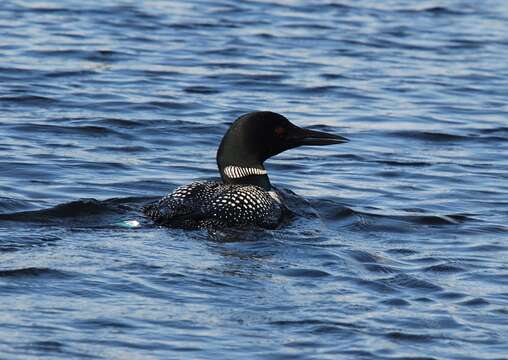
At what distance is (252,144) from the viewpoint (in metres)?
8.80

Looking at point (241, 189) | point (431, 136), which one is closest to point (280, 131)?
point (241, 189)

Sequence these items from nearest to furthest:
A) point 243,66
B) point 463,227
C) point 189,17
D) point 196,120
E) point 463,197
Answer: point 463,227, point 463,197, point 196,120, point 243,66, point 189,17

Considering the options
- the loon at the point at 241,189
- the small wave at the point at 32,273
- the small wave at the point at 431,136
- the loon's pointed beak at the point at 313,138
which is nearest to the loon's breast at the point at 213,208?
the loon at the point at 241,189

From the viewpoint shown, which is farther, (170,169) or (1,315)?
(170,169)

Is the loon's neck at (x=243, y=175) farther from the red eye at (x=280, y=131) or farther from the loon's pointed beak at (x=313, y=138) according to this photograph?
the loon's pointed beak at (x=313, y=138)

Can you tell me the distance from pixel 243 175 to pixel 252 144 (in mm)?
222

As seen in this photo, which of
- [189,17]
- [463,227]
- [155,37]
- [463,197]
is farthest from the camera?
[189,17]

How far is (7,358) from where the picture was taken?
545cm

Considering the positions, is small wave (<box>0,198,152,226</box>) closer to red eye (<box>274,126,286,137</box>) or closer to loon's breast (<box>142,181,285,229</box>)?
loon's breast (<box>142,181,285,229</box>)

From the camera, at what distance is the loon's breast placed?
25.9 ft

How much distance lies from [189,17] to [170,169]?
743 cm

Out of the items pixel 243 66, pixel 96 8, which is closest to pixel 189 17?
pixel 96 8

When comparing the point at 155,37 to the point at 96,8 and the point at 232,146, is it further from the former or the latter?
the point at 232,146

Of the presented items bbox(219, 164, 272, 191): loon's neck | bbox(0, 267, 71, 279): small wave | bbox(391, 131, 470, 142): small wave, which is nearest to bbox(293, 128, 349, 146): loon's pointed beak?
bbox(219, 164, 272, 191): loon's neck
